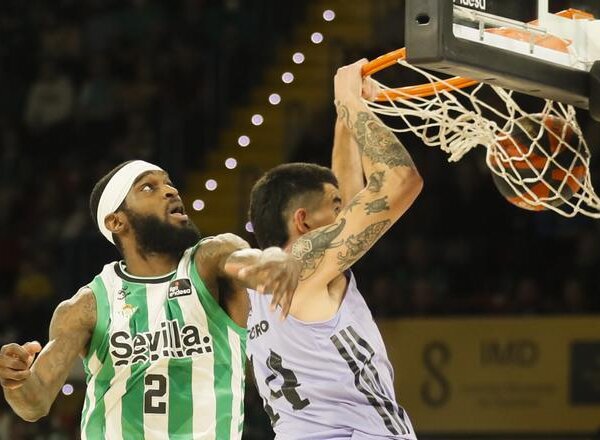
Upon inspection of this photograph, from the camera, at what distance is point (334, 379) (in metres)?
4.67

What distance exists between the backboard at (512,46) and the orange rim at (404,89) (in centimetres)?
31

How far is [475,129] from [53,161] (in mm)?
8511

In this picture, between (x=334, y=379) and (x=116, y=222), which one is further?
(x=116, y=222)

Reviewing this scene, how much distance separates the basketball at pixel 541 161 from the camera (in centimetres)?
530

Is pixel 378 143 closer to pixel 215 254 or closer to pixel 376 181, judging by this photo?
pixel 376 181

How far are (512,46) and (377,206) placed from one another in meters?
0.73

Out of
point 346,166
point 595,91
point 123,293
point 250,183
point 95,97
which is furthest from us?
point 95,97

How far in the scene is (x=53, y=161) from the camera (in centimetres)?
1332

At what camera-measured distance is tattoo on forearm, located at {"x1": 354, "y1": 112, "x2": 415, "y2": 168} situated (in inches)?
183

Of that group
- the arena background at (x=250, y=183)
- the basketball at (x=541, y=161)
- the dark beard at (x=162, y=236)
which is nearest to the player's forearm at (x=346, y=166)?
the basketball at (x=541, y=161)

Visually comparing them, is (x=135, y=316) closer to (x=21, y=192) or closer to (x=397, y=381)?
(x=397, y=381)

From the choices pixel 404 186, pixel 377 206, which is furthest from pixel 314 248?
pixel 404 186

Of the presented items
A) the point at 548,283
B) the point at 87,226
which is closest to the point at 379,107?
the point at 548,283

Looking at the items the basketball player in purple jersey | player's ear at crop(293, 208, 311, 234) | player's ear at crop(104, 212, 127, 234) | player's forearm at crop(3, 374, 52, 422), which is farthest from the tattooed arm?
player's ear at crop(293, 208, 311, 234)
